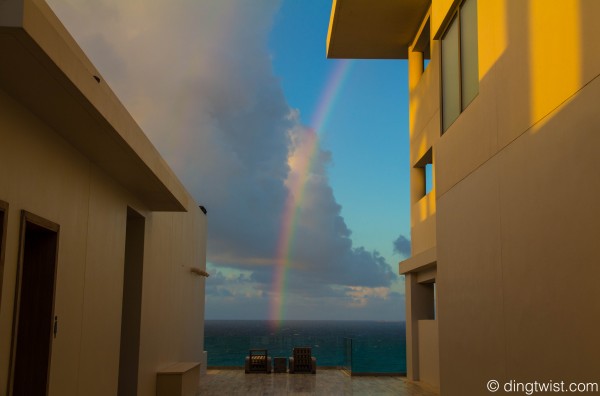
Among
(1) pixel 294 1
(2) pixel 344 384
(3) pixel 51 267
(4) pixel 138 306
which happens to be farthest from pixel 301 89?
(3) pixel 51 267

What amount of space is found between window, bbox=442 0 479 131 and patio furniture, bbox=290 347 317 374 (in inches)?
431

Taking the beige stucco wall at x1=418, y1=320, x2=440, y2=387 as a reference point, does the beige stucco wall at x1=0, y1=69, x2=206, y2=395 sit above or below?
above

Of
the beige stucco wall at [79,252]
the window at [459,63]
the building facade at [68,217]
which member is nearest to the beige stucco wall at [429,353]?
the beige stucco wall at [79,252]

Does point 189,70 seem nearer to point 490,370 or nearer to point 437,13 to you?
point 437,13

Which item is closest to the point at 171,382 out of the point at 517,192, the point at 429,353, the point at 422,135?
the point at 429,353

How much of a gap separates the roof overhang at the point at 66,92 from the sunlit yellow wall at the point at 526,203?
3795 mm

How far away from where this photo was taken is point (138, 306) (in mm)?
10711

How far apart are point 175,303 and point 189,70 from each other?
32.7ft

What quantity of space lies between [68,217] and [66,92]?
2112 mm

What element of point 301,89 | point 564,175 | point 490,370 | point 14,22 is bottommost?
point 490,370

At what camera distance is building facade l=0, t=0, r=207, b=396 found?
525cm

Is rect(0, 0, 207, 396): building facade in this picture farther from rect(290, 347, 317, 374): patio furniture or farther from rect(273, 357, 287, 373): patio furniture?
rect(290, 347, 317, 374): patio furniture

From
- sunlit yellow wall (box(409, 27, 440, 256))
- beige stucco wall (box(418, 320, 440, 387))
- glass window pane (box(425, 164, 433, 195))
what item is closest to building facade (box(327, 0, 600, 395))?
sunlit yellow wall (box(409, 27, 440, 256))

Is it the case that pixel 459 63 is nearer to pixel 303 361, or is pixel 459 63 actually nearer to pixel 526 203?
pixel 526 203
